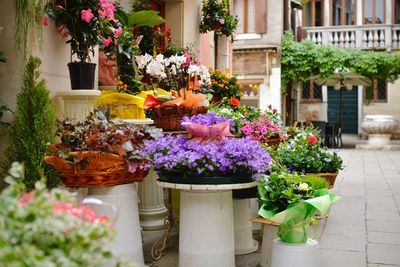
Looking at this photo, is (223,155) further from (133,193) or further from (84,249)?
(84,249)

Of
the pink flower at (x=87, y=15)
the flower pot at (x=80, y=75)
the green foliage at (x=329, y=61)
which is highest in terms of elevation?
the green foliage at (x=329, y=61)

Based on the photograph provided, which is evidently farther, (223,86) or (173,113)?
(223,86)

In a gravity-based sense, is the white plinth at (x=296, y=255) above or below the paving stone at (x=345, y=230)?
above

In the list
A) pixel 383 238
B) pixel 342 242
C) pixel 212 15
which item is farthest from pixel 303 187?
pixel 212 15

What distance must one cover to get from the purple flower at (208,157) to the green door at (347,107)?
70.9 ft

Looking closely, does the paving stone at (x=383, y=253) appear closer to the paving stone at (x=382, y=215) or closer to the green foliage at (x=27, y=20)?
the paving stone at (x=382, y=215)

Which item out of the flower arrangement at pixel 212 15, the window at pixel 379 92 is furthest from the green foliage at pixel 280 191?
the window at pixel 379 92

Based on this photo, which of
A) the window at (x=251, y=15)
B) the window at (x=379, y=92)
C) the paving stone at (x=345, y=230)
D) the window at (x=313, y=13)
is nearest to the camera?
the paving stone at (x=345, y=230)

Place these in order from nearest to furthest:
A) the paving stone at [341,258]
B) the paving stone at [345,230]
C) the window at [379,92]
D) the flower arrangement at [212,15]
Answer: the paving stone at [341,258] < the paving stone at [345,230] < the flower arrangement at [212,15] < the window at [379,92]

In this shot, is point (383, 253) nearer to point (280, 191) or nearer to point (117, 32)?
point (280, 191)

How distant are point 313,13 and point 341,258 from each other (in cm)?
2089

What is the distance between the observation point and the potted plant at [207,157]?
10.5 ft

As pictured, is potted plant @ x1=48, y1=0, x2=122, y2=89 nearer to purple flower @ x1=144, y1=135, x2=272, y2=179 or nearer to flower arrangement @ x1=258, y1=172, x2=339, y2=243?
purple flower @ x1=144, y1=135, x2=272, y2=179

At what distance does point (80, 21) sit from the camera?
414 cm
